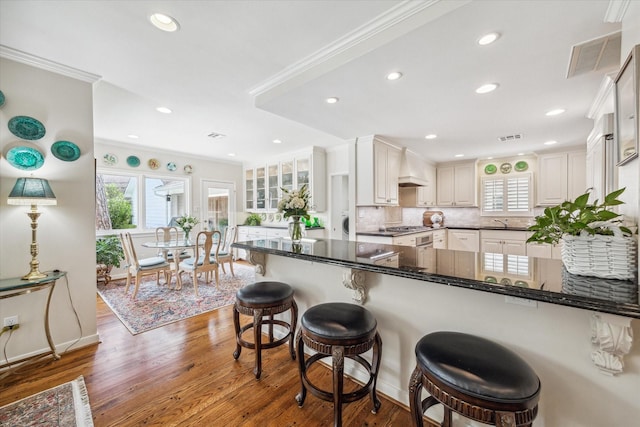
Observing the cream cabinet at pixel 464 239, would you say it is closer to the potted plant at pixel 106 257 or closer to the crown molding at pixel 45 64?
the crown molding at pixel 45 64

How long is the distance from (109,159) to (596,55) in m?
6.56

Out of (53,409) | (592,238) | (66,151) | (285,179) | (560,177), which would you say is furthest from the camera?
(285,179)

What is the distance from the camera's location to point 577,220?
110cm

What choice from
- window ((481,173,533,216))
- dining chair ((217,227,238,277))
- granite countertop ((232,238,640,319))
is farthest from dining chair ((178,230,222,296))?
window ((481,173,533,216))

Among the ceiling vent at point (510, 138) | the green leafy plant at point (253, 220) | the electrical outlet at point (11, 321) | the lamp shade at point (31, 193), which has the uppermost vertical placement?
the ceiling vent at point (510, 138)

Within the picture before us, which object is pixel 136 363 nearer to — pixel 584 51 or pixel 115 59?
pixel 115 59

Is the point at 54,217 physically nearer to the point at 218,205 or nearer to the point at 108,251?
the point at 108,251

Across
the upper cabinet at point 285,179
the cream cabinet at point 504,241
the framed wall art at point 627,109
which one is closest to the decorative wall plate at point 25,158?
the upper cabinet at point 285,179

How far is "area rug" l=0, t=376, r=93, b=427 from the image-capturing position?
153cm

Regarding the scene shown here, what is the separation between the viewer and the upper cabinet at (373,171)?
3980 millimetres

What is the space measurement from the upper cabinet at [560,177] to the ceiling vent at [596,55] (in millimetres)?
3487

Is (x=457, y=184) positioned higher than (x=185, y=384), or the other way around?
(x=457, y=184)

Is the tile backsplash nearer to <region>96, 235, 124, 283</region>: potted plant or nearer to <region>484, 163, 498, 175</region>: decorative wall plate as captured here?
<region>484, 163, 498, 175</region>: decorative wall plate

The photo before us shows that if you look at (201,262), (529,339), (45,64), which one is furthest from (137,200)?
(529,339)
